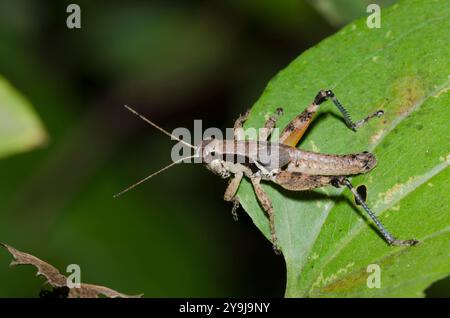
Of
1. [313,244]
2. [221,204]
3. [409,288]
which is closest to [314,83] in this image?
[313,244]

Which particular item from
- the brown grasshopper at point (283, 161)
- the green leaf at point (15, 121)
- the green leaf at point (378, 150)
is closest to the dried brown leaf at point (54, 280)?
the green leaf at point (15, 121)

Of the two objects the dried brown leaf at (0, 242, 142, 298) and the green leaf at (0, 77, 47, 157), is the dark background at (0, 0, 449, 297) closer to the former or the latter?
the dried brown leaf at (0, 242, 142, 298)

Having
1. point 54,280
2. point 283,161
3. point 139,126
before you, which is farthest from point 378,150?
point 139,126

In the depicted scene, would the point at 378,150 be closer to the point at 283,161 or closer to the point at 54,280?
the point at 283,161

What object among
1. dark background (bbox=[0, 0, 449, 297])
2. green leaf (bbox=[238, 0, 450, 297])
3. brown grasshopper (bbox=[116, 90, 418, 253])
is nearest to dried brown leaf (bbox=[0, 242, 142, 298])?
brown grasshopper (bbox=[116, 90, 418, 253])

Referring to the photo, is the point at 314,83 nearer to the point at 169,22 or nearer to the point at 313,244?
the point at 313,244

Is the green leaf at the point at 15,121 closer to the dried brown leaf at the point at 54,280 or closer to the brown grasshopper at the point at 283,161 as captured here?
the dried brown leaf at the point at 54,280
